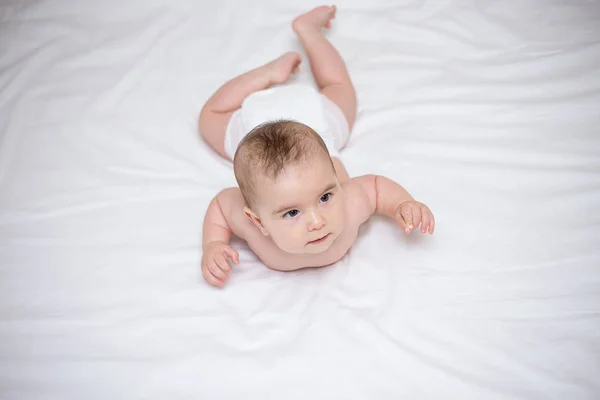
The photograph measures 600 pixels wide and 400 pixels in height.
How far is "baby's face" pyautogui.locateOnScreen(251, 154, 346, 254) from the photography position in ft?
3.77

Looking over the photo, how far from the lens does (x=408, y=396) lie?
45.3 inches

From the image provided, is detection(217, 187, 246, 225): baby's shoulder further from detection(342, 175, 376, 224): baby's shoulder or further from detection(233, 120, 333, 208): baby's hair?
detection(342, 175, 376, 224): baby's shoulder

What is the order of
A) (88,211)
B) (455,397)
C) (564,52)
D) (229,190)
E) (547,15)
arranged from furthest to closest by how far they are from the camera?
1. (547,15)
2. (564,52)
3. (88,211)
4. (229,190)
5. (455,397)


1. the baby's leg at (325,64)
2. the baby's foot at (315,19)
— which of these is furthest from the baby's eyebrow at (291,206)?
the baby's foot at (315,19)

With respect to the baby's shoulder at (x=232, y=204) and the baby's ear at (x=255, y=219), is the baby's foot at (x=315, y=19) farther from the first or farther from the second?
the baby's ear at (x=255, y=219)

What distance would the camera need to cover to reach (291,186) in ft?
3.76

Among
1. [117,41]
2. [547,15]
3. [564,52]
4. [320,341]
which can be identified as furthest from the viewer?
[117,41]

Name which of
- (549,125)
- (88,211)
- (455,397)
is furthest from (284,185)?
(549,125)

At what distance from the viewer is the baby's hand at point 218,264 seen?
131cm

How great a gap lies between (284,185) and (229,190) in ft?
1.01

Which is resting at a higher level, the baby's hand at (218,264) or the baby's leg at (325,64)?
the baby's leg at (325,64)

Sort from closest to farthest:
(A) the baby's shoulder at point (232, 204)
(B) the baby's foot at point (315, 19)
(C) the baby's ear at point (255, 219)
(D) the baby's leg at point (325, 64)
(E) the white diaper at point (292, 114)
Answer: (C) the baby's ear at point (255, 219), (A) the baby's shoulder at point (232, 204), (E) the white diaper at point (292, 114), (D) the baby's leg at point (325, 64), (B) the baby's foot at point (315, 19)

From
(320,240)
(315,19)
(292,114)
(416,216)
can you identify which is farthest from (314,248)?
(315,19)

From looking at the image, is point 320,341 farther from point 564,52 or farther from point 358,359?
point 564,52
